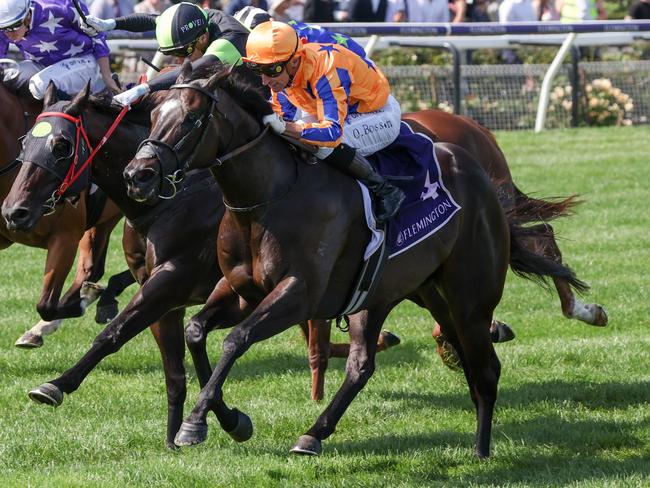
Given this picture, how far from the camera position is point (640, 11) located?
65.7ft

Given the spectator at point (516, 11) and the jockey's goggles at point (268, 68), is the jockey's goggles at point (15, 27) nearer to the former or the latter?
the jockey's goggles at point (268, 68)

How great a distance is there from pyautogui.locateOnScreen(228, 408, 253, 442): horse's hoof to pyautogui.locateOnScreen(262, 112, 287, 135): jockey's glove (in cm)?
130

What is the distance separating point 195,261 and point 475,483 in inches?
67.5

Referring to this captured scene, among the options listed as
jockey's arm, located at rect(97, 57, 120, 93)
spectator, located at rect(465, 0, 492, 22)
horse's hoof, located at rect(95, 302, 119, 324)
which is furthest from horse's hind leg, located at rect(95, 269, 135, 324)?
spectator, located at rect(465, 0, 492, 22)

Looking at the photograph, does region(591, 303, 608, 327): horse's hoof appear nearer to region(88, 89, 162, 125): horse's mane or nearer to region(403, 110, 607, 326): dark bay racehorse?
region(403, 110, 607, 326): dark bay racehorse

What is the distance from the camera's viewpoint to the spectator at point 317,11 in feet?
53.1

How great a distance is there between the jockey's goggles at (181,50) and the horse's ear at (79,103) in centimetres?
70

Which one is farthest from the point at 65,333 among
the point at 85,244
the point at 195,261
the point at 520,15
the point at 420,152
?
the point at 520,15

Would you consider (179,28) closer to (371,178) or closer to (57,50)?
(371,178)

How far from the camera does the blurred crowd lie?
15633 mm

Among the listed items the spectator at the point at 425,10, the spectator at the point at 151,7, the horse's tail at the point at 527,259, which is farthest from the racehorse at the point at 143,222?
the spectator at the point at 425,10

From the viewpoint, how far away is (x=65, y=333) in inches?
364

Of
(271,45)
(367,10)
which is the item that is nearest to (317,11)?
(367,10)

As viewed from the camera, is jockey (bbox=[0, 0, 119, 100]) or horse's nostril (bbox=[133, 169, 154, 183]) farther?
jockey (bbox=[0, 0, 119, 100])
